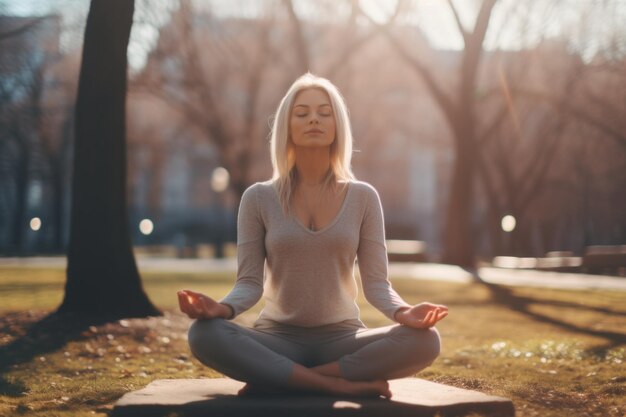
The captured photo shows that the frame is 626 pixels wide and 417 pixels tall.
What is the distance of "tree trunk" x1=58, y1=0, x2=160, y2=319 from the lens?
10742mm

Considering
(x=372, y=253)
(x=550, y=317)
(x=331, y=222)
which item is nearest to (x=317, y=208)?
(x=331, y=222)

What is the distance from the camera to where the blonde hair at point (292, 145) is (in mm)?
5211

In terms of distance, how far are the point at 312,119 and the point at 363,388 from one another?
56.3 inches

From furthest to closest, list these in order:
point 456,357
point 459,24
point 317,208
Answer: point 459,24, point 456,357, point 317,208

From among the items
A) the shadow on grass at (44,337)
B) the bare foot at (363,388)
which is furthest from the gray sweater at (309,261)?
the shadow on grass at (44,337)

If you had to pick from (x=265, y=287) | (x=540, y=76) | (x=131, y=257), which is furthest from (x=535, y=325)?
(x=540, y=76)

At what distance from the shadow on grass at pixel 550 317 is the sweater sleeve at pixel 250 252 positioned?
463cm

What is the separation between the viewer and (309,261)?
5066 millimetres

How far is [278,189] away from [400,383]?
1406mm

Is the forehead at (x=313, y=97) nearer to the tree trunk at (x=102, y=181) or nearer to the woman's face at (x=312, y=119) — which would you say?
the woman's face at (x=312, y=119)

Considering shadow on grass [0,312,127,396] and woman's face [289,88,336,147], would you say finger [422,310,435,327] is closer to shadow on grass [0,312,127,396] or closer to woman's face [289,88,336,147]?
woman's face [289,88,336,147]

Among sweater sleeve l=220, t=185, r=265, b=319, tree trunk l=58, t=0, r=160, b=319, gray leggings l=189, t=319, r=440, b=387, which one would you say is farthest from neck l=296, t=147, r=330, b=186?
tree trunk l=58, t=0, r=160, b=319

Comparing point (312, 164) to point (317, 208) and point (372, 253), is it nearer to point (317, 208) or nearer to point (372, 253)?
point (317, 208)

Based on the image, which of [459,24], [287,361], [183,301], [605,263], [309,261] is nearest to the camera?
[183,301]
